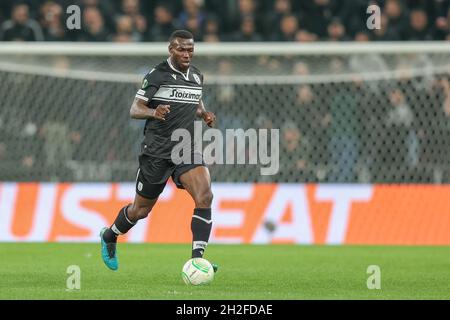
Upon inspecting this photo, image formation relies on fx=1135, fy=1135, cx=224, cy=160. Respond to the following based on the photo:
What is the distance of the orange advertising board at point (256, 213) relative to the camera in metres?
15.1

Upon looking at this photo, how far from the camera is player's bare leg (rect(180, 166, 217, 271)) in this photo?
977 cm

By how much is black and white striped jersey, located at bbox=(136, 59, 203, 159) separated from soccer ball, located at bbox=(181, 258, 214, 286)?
1.16 metres

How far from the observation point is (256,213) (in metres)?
15.2

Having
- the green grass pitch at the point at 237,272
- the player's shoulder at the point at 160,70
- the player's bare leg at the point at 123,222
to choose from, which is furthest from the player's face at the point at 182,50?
the green grass pitch at the point at 237,272

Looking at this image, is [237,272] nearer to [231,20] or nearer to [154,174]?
[154,174]

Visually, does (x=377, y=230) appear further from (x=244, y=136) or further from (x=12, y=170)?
(x=12, y=170)

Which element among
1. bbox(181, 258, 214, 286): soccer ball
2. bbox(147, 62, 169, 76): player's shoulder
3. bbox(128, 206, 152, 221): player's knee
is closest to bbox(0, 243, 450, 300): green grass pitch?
bbox(181, 258, 214, 286): soccer ball

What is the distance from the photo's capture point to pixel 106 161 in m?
16.4

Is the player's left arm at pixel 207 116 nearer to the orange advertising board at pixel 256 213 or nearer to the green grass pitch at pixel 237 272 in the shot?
the green grass pitch at pixel 237 272

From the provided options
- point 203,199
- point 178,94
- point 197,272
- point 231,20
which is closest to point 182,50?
point 178,94

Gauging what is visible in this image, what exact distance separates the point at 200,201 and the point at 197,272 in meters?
0.73

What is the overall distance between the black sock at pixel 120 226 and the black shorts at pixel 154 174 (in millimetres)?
353

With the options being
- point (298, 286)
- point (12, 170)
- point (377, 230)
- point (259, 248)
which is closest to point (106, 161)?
point (12, 170)

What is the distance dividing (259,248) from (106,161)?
3018mm
